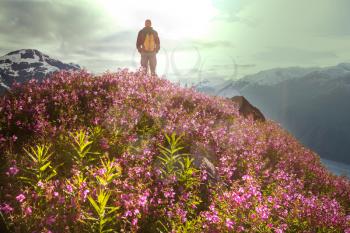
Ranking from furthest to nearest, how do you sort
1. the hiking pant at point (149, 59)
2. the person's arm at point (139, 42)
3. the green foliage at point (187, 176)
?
the hiking pant at point (149, 59) < the person's arm at point (139, 42) < the green foliage at point (187, 176)

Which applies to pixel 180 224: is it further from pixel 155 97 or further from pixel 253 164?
pixel 155 97

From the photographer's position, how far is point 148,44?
1706 centimetres

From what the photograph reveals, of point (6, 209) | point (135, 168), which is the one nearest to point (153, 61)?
point (135, 168)

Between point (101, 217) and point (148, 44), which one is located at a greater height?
point (148, 44)

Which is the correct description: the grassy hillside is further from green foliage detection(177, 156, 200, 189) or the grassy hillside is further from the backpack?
the backpack

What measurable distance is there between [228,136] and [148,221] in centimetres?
434

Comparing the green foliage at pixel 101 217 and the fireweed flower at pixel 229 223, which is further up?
the green foliage at pixel 101 217

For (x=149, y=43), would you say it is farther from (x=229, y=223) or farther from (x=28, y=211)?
(x=28, y=211)

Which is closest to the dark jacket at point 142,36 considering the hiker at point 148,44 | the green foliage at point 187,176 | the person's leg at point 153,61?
the hiker at point 148,44

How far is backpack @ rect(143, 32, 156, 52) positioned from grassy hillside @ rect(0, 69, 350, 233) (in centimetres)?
610

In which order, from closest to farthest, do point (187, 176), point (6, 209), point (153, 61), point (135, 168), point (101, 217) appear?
point (101, 217), point (6, 209), point (135, 168), point (187, 176), point (153, 61)

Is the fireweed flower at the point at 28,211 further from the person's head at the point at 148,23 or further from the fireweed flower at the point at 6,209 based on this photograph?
the person's head at the point at 148,23

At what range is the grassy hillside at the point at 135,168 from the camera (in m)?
4.95

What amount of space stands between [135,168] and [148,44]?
11.9 metres
